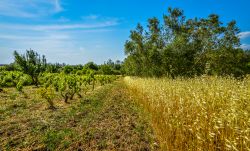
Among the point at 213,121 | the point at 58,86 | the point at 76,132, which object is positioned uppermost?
the point at 213,121

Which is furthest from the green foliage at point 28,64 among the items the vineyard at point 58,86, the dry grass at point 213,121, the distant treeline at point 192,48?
the dry grass at point 213,121

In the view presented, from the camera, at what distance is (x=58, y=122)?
7.62m

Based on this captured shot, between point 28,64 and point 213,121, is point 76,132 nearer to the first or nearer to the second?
point 213,121

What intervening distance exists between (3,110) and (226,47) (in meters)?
17.8

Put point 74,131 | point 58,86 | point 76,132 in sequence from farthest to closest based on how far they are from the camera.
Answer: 1. point 58,86
2. point 74,131
3. point 76,132

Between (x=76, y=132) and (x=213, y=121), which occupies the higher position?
(x=213, y=121)

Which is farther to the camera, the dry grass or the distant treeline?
the distant treeline

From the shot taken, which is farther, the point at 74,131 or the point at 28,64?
the point at 28,64

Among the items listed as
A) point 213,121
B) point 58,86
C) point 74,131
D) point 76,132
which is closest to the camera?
point 213,121

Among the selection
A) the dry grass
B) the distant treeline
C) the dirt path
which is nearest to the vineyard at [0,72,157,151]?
the dirt path

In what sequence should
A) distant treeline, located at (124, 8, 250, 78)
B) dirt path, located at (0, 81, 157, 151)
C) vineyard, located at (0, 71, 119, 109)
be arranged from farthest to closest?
distant treeline, located at (124, 8, 250, 78) < vineyard, located at (0, 71, 119, 109) < dirt path, located at (0, 81, 157, 151)

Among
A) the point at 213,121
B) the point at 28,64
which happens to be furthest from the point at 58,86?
the point at 213,121

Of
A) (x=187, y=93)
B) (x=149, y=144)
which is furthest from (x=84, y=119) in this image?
(x=187, y=93)

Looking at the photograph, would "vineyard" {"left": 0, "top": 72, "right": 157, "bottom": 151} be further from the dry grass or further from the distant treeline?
the distant treeline
